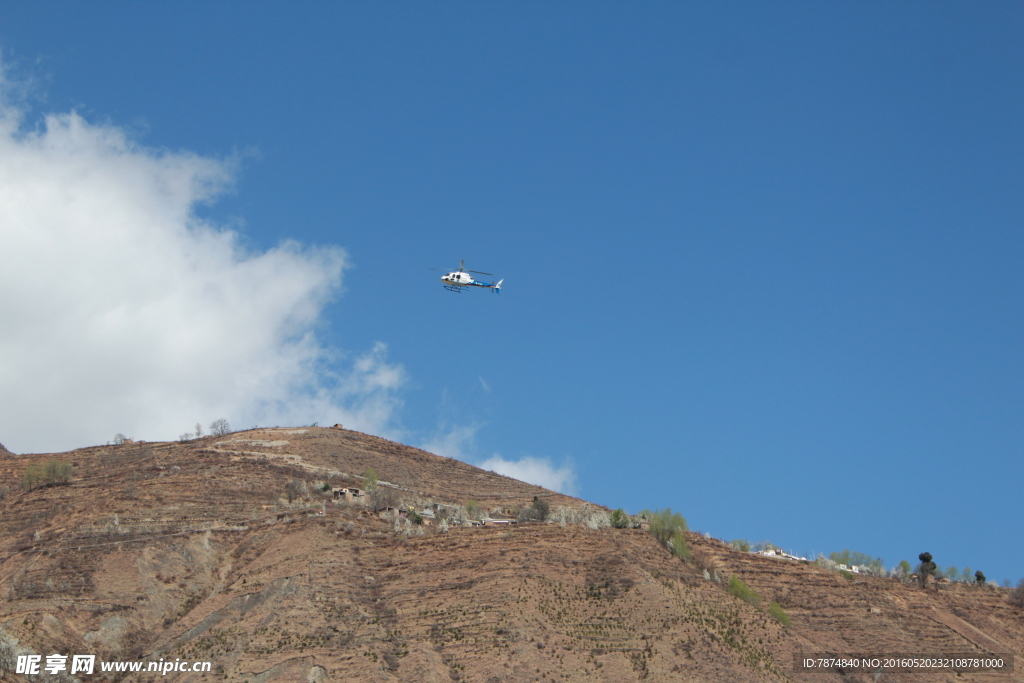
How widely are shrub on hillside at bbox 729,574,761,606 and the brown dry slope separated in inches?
32.4

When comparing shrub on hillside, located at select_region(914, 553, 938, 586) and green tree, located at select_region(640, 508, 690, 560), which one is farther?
shrub on hillside, located at select_region(914, 553, 938, 586)

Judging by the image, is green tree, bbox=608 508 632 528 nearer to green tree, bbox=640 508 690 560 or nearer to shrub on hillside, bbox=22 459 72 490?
green tree, bbox=640 508 690 560

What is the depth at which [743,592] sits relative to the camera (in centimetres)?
6297

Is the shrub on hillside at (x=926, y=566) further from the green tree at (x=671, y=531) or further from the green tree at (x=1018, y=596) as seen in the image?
the green tree at (x=671, y=531)

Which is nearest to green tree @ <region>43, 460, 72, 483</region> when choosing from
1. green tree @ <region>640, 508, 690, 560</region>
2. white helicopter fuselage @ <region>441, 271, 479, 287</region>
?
white helicopter fuselage @ <region>441, 271, 479, 287</region>

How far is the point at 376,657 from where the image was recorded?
165ft

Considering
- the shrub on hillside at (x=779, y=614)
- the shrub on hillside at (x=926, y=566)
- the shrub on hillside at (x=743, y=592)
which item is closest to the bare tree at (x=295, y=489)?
the shrub on hillside at (x=743, y=592)

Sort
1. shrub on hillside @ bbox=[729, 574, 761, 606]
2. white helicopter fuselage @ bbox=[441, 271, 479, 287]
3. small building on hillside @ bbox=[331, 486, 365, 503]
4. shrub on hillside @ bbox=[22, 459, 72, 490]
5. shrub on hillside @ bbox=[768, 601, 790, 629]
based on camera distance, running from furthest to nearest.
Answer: white helicopter fuselage @ bbox=[441, 271, 479, 287] → shrub on hillside @ bbox=[22, 459, 72, 490] → small building on hillside @ bbox=[331, 486, 365, 503] → shrub on hillside @ bbox=[729, 574, 761, 606] → shrub on hillside @ bbox=[768, 601, 790, 629]

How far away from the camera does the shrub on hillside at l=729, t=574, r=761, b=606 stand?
205ft

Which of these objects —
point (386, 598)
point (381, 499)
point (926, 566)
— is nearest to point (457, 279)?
point (381, 499)

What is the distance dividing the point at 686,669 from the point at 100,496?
3768 cm

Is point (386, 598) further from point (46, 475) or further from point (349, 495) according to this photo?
point (46, 475)

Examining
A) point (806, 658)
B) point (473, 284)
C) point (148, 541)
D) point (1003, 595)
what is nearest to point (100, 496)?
point (148, 541)

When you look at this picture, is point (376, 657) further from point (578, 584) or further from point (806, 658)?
point (806, 658)
